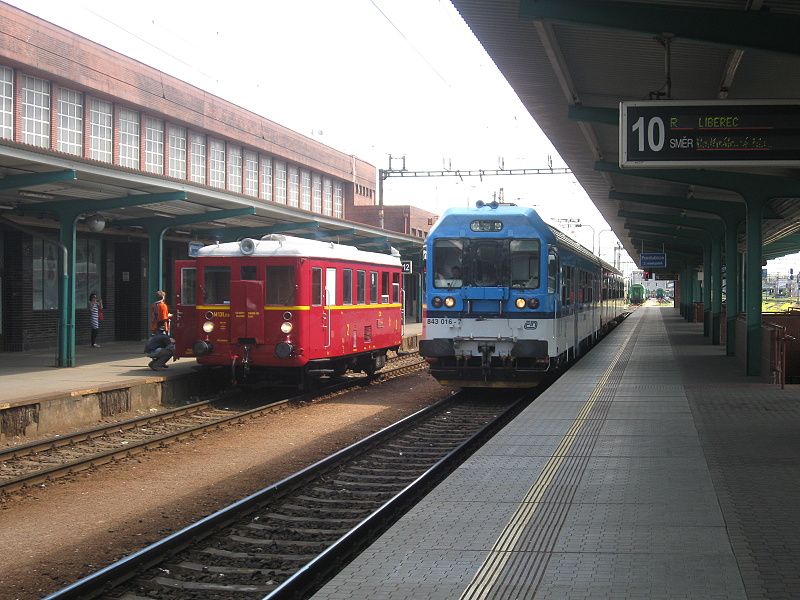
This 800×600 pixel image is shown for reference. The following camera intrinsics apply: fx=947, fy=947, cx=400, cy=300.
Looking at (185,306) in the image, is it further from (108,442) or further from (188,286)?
(108,442)

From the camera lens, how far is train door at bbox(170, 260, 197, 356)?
55.5ft

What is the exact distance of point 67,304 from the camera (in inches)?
722

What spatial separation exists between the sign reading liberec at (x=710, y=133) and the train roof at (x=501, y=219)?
612 centimetres

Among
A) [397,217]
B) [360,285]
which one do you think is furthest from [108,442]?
[397,217]

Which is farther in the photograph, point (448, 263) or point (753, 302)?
point (753, 302)

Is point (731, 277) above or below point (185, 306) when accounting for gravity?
above

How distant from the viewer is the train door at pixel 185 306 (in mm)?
16906

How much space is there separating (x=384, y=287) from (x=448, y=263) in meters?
4.95

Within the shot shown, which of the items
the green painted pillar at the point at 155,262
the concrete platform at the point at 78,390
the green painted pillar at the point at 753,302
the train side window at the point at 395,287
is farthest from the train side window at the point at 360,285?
the green painted pillar at the point at 753,302

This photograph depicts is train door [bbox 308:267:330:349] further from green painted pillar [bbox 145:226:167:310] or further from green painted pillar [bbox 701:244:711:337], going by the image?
green painted pillar [bbox 701:244:711:337]

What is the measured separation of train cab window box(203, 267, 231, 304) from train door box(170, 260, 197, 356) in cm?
29

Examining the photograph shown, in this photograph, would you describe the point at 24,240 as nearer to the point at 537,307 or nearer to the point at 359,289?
the point at 359,289

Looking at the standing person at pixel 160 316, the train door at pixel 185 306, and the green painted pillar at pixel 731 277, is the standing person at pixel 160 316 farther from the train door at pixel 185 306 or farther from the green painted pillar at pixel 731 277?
the green painted pillar at pixel 731 277

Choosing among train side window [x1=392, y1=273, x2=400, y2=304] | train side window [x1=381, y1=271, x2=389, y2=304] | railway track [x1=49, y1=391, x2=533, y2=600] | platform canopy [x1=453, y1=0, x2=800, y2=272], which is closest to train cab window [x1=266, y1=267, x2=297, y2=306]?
railway track [x1=49, y1=391, x2=533, y2=600]
